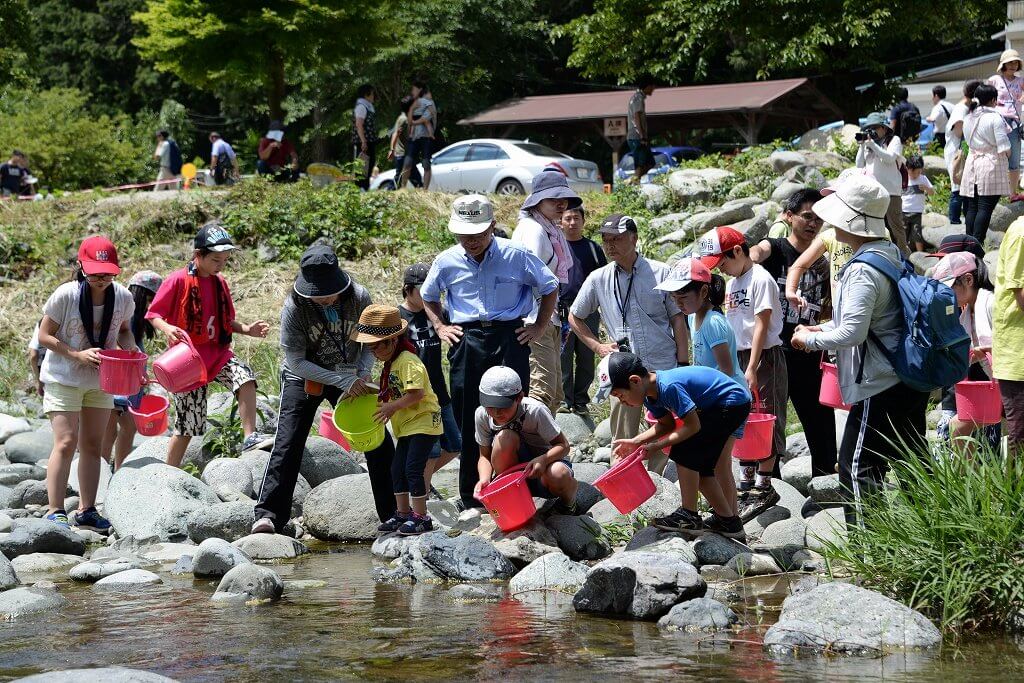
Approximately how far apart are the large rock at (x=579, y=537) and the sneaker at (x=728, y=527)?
65 cm

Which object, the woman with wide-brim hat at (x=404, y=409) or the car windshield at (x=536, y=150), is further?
the car windshield at (x=536, y=150)

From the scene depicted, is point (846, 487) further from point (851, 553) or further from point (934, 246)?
Answer: point (934, 246)

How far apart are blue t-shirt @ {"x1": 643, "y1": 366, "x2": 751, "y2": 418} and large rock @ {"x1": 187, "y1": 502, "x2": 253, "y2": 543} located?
2.73 m

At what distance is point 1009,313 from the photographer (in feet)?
20.5

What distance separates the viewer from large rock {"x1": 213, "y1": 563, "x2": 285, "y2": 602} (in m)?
6.07

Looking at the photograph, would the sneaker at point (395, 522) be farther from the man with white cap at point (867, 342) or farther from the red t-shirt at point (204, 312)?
the man with white cap at point (867, 342)

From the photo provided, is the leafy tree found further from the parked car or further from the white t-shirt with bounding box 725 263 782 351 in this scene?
the white t-shirt with bounding box 725 263 782 351

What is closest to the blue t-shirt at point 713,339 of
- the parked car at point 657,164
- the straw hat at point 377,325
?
the straw hat at point 377,325

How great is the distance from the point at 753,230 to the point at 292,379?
7.32 m

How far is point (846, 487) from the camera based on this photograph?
5812 millimetres

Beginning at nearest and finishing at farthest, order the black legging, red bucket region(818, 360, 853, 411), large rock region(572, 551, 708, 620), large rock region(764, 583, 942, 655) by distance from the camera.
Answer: large rock region(764, 583, 942, 655) < large rock region(572, 551, 708, 620) < red bucket region(818, 360, 853, 411) < the black legging

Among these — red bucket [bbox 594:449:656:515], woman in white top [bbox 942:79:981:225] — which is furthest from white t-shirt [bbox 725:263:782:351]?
woman in white top [bbox 942:79:981:225]

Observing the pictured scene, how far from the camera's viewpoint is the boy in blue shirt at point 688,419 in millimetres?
6078

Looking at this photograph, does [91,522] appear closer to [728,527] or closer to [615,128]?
[728,527]
